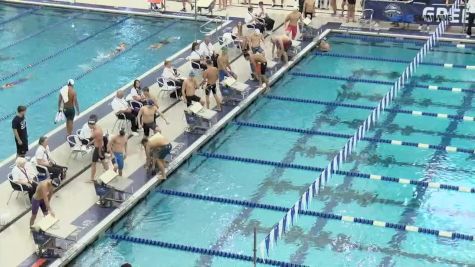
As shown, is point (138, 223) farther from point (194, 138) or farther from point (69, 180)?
point (194, 138)

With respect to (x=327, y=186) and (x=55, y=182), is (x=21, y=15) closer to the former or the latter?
(x=55, y=182)

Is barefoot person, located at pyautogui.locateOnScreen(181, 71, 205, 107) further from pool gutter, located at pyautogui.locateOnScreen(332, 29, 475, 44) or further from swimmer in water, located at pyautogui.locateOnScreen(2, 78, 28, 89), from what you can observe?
pool gutter, located at pyautogui.locateOnScreen(332, 29, 475, 44)

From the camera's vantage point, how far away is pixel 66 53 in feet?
70.0

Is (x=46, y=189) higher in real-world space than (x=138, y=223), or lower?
higher

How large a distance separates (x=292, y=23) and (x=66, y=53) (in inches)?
221

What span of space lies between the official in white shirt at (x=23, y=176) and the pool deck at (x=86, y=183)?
1.20ft

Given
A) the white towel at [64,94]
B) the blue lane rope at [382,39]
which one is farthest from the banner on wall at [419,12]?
the white towel at [64,94]

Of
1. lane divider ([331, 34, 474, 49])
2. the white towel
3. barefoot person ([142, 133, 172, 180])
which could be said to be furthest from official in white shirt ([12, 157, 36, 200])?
lane divider ([331, 34, 474, 49])

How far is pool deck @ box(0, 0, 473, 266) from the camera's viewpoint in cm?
1247

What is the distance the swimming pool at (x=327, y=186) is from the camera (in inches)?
492

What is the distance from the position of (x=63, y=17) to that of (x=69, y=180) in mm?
11225

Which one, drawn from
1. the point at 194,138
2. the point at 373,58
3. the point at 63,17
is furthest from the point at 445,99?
the point at 63,17

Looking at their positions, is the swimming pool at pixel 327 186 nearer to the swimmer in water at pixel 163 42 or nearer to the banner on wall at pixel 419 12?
the banner on wall at pixel 419 12

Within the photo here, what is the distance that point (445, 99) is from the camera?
1809 centimetres
